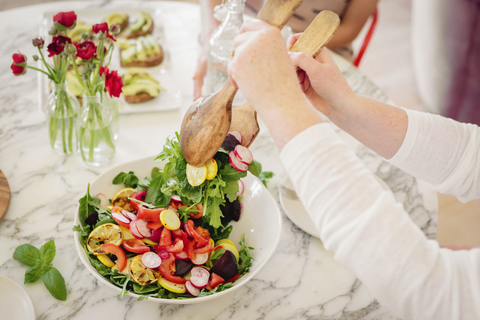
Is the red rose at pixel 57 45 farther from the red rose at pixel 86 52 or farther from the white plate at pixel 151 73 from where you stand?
the white plate at pixel 151 73

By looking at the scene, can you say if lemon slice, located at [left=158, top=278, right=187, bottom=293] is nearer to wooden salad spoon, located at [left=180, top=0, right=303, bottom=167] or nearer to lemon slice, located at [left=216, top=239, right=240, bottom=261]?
lemon slice, located at [left=216, top=239, right=240, bottom=261]

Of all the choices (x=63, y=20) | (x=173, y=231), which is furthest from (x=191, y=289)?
(x=63, y=20)

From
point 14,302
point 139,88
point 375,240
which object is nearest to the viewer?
point 375,240

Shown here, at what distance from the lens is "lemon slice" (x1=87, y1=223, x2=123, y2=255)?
2.57 ft

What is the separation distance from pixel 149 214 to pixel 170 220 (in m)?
0.05

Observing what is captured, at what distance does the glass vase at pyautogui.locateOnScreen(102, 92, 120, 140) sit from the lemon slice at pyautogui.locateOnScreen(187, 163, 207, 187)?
43 centimetres

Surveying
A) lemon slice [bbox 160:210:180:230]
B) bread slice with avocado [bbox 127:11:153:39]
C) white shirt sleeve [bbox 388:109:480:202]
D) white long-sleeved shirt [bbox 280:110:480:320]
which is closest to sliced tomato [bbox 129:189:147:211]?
lemon slice [bbox 160:210:180:230]

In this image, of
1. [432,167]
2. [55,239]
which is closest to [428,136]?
[432,167]

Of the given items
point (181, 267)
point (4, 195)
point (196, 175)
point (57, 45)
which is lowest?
point (4, 195)

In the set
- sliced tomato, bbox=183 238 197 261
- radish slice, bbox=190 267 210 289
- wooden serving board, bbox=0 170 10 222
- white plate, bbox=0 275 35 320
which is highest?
sliced tomato, bbox=183 238 197 261

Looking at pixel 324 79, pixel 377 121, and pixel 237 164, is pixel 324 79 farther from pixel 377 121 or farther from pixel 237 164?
pixel 237 164

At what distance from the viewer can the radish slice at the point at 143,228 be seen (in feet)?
2.62

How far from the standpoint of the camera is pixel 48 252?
0.83m

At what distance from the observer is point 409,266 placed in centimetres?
56
